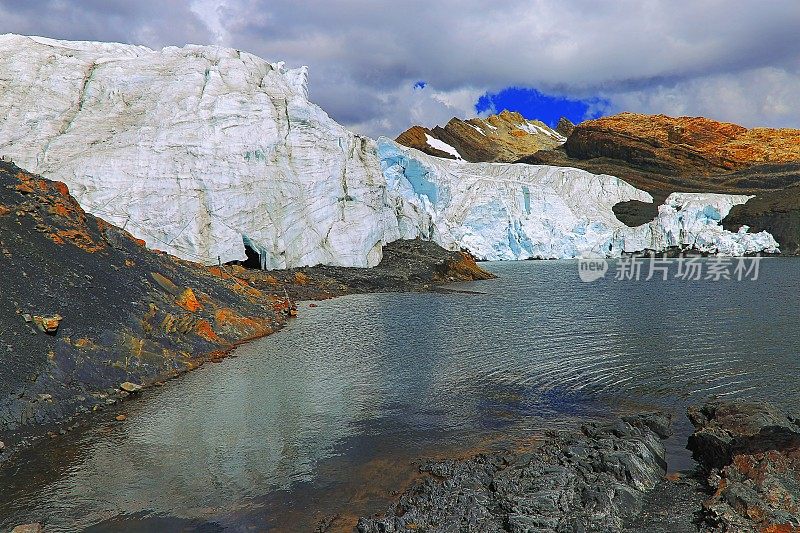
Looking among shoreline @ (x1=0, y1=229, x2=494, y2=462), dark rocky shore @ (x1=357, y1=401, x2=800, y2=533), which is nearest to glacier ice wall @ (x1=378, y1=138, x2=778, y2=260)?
shoreline @ (x1=0, y1=229, x2=494, y2=462)

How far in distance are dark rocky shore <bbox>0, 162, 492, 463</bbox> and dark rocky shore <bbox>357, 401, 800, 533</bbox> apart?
9056mm

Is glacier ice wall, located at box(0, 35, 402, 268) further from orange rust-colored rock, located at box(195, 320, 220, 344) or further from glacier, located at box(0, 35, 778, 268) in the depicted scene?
orange rust-colored rock, located at box(195, 320, 220, 344)

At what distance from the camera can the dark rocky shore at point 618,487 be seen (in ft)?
25.7

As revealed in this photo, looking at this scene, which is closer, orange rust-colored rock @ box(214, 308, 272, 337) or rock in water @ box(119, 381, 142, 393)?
rock in water @ box(119, 381, 142, 393)

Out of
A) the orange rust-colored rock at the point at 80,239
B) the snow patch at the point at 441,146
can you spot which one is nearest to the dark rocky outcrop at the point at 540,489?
the orange rust-colored rock at the point at 80,239

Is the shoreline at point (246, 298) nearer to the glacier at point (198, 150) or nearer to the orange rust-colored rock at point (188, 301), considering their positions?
the orange rust-colored rock at point (188, 301)

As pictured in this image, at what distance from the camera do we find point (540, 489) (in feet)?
Result: 28.8

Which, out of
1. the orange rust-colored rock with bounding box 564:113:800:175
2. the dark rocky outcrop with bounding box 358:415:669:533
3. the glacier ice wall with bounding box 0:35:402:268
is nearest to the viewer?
the dark rocky outcrop with bounding box 358:415:669:533

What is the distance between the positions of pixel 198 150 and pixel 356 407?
1273 inches

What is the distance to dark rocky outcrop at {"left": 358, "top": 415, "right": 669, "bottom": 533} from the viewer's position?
7.99 m

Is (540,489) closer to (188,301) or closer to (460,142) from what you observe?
(188,301)

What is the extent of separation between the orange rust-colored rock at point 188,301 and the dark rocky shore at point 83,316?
0.05 meters

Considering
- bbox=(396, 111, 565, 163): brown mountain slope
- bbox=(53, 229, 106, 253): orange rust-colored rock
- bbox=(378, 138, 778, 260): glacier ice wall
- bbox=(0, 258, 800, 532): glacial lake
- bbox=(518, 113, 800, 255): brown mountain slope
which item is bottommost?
bbox=(0, 258, 800, 532): glacial lake

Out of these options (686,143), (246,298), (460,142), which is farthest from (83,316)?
(460,142)
